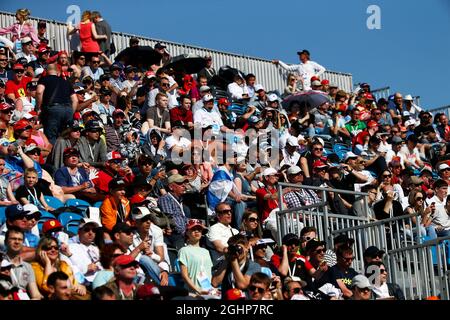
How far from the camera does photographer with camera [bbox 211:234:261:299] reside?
13750 millimetres

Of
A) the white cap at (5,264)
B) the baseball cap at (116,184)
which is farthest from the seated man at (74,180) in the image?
the white cap at (5,264)

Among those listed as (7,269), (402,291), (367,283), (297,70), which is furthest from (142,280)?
(297,70)

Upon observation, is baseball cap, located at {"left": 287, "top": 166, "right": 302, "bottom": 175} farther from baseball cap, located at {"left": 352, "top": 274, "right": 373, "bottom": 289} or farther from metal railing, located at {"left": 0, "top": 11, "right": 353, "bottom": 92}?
metal railing, located at {"left": 0, "top": 11, "right": 353, "bottom": 92}

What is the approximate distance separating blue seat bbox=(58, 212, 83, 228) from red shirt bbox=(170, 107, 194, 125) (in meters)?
6.11

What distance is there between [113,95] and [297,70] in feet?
24.3

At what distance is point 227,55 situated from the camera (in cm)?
2992

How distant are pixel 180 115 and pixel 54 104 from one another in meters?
3.34

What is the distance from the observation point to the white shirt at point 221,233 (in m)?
15.3

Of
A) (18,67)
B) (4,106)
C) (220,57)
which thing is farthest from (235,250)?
(220,57)

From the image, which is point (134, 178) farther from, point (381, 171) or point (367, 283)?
point (381, 171)

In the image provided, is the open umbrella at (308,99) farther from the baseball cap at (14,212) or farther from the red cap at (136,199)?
the baseball cap at (14,212)

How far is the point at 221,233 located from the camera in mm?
15445

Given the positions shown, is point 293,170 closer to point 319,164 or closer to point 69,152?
point 319,164

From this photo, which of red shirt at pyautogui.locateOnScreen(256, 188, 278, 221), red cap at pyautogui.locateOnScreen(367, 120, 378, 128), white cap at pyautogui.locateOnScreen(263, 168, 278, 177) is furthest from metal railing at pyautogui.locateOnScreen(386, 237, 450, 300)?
red cap at pyautogui.locateOnScreen(367, 120, 378, 128)
